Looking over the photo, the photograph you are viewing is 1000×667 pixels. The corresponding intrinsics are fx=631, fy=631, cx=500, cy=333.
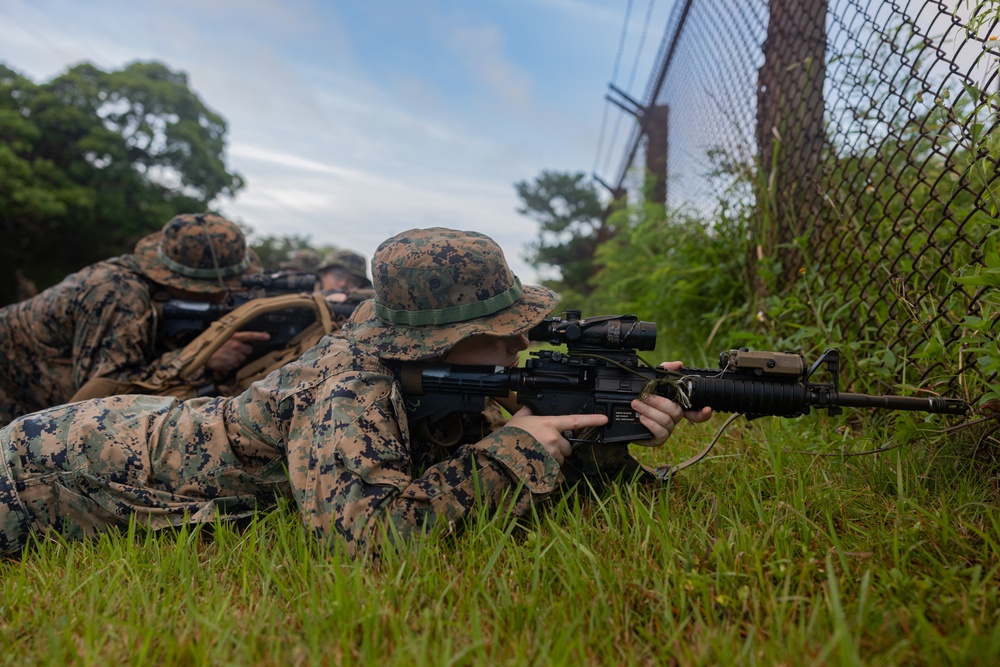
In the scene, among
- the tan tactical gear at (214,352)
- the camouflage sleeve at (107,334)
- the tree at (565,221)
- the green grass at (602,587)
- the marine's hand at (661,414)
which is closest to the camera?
the green grass at (602,587)

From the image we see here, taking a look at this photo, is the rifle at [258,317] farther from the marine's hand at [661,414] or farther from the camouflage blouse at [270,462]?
the marine's hand at [661,414]

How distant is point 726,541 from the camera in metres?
1.86

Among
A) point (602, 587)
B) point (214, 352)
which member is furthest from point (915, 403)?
point (214, 352)

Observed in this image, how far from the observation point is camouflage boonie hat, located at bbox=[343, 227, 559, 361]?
229 centimetres

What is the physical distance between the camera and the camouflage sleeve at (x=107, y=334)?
14.0 feet

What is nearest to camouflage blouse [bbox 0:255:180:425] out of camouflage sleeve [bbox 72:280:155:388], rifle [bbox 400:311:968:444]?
camouflage sleeve [bbox 72:280:155:388]

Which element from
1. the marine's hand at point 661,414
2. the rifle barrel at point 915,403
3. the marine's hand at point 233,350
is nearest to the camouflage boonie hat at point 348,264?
the marine's hand at point 233,350

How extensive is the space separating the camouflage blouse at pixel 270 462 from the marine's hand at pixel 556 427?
0.04 metres

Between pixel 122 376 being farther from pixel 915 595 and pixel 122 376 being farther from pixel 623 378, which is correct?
pixel 915 595

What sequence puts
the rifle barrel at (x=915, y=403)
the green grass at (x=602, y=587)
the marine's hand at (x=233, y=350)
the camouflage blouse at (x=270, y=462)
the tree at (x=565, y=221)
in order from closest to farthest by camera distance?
the green grass at (x=602, y=587), the rifle barrel at (x=915, y=403), the camouflage blouse at (x=270, y=462), the marine's hand at (x=233, y=350), the tree at (x=565, y=221)

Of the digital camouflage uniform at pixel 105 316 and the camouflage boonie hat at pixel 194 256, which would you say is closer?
the digital camouflage uniform at pixel 105 316

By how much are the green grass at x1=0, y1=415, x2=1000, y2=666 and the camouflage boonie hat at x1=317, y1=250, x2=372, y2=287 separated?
5.44 m

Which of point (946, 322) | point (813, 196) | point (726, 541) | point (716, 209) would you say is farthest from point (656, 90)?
point (726, 541)

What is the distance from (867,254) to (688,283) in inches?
67.8
